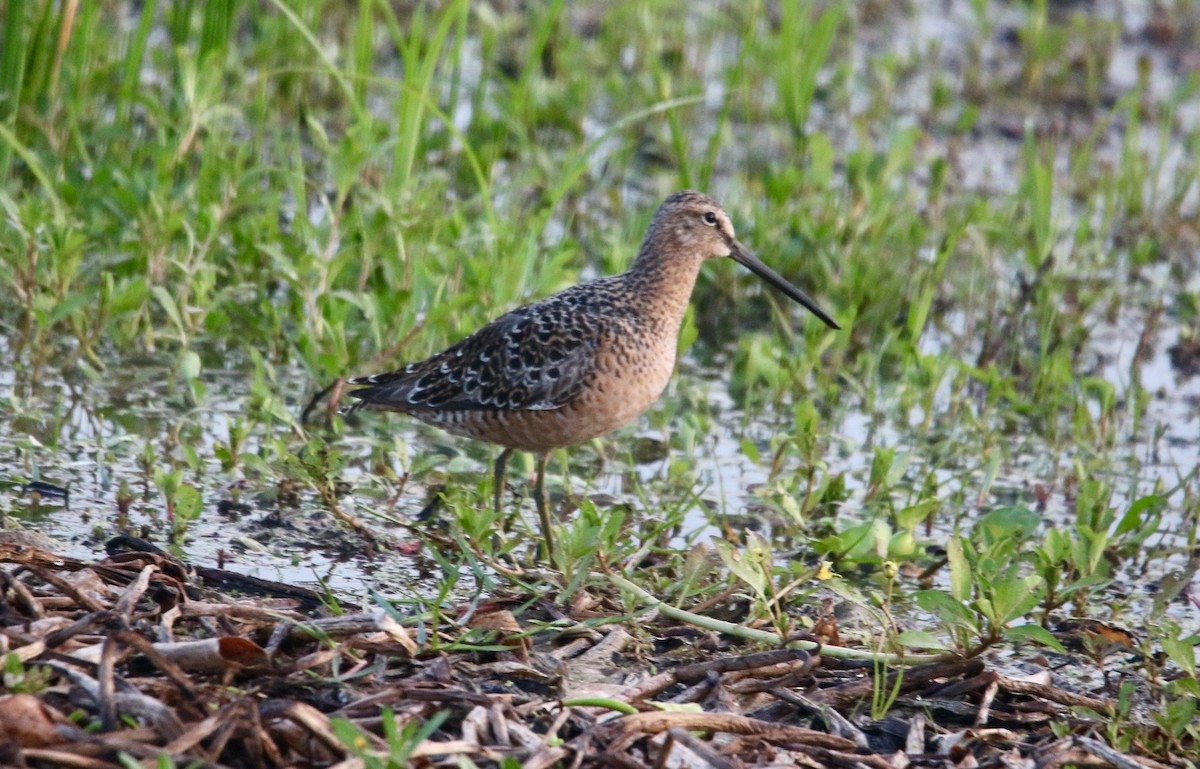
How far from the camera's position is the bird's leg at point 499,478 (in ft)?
16.1

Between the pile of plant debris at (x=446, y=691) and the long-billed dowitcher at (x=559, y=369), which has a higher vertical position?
the long-billed dowitcher at (x=559, y=369)

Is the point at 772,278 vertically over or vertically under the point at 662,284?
over

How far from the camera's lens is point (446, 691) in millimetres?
3303

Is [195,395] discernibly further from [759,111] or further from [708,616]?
[759,111]

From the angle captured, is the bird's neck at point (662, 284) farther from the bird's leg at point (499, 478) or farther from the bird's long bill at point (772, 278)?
the bird's leg at point (499, 478)

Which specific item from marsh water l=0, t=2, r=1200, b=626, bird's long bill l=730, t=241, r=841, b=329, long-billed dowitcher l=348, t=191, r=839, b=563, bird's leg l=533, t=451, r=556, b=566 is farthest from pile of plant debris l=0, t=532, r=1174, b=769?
bird's long bill l=730, t=241, r=841, b=329

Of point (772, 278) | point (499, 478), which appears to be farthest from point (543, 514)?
point (772, 278)

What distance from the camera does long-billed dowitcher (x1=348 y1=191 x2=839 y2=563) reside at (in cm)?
482

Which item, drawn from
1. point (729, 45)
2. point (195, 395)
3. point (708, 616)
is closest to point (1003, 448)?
point (708, 616)

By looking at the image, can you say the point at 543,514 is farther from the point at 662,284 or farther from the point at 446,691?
the point at 446,691

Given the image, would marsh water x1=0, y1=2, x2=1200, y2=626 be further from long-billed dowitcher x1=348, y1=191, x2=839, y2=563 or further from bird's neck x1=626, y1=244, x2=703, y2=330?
bird's neck x1=626, y1=244, x2=703, y2=330

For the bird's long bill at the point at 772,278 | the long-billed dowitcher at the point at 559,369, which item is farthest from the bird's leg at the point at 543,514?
the bird's long bill at the point at 772,278

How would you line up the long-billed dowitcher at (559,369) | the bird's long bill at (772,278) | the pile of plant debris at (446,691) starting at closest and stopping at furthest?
the pile of plant debris at (446,691), the long-billed dowitcher at (559,369), the bird's long bill at (772,278)

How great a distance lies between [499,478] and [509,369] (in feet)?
1.11
